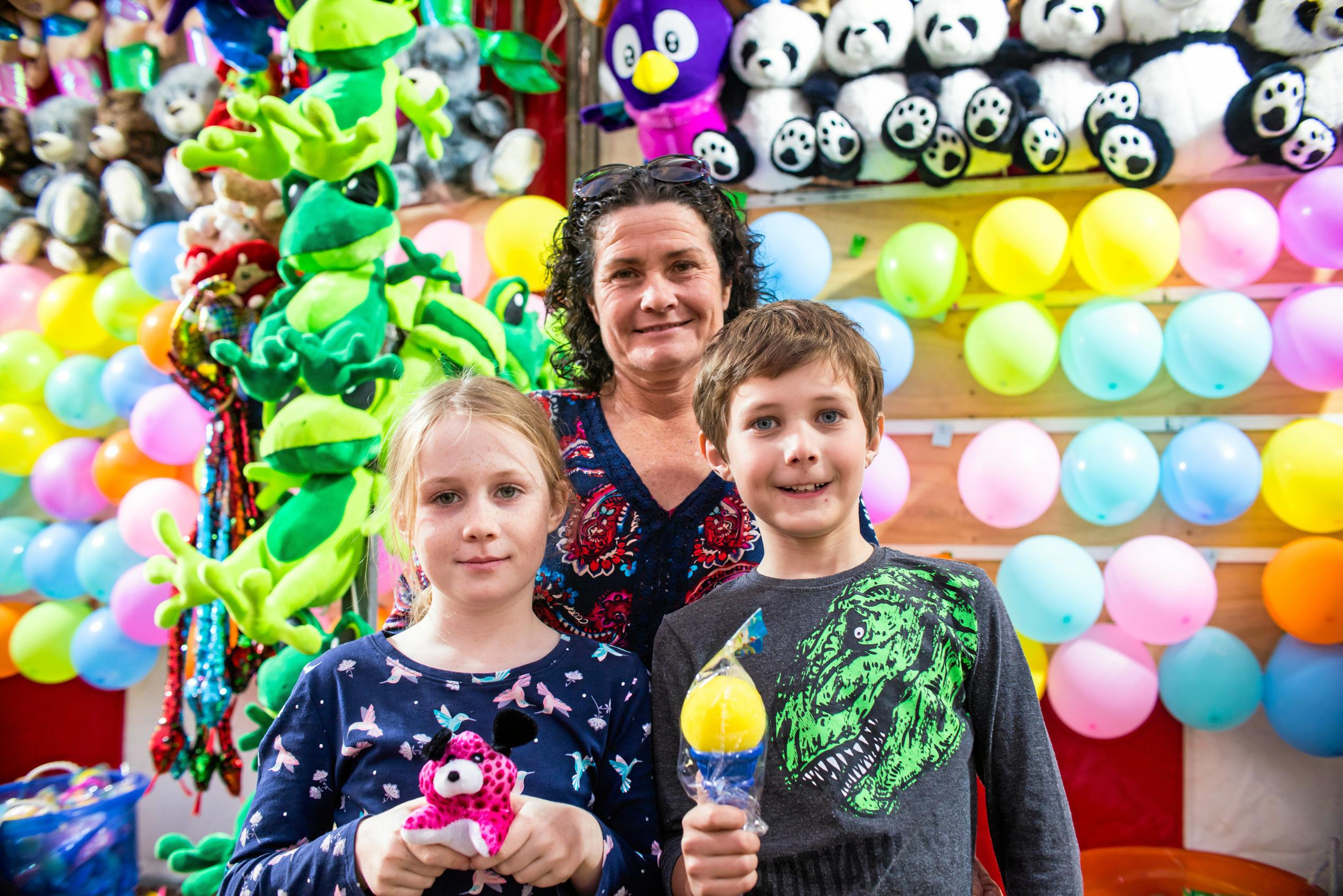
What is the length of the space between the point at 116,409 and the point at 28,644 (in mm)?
977

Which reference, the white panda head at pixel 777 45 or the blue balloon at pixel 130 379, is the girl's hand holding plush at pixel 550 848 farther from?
the blue balloon at pixel 130 379

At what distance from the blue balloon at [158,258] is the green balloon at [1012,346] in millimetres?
2824

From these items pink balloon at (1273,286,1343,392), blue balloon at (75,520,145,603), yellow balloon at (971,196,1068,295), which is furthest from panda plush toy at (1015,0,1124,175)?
blue balloon at (75,520,145,603)

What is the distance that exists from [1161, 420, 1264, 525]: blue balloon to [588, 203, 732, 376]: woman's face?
1748 millimetres

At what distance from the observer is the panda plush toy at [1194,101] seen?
7.93 ft

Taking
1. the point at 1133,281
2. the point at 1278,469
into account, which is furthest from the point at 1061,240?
the point at 1278,469

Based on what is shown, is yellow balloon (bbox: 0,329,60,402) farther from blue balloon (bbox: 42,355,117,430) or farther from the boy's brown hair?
the boy's brown hair

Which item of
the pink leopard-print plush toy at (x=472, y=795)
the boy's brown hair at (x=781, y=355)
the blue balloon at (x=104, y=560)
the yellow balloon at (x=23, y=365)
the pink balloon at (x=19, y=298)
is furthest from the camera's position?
the pink balloon at (x=19, y=298)

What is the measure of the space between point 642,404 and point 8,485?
3295mm

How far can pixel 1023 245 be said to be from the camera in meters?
2.57

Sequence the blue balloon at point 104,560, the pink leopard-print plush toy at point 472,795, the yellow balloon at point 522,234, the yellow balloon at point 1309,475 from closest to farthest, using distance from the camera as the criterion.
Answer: the pink leopard-print plush toy at point 472,795 < the yellow balloon at point 1309,475 < the yellow balloon at point 522,234 < the blue balloon at point 104,560

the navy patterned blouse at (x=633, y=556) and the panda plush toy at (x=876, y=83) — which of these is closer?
the navy patterned blouse at (x=633, y=556)

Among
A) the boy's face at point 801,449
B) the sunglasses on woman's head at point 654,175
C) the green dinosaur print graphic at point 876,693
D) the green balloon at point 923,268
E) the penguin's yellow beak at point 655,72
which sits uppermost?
the penguin's yellow beak at point 655,72

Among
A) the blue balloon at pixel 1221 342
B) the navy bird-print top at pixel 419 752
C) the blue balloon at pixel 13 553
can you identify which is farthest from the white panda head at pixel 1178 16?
the blue balloon at pixel 13 553
